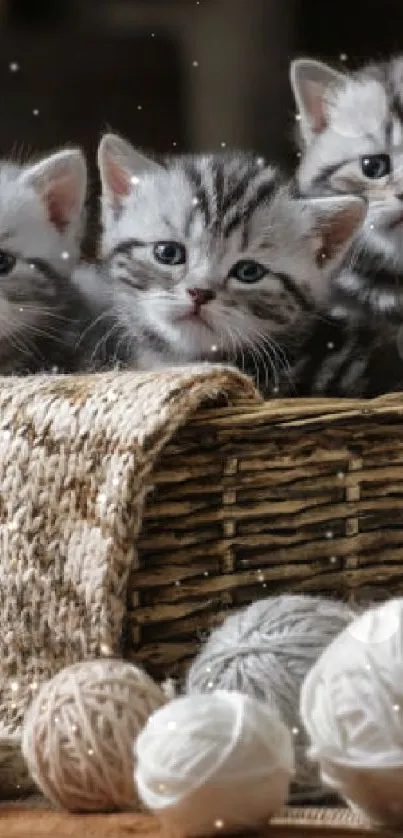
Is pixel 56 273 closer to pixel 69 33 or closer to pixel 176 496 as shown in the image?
pixel 69 33

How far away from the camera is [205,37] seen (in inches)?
61.8

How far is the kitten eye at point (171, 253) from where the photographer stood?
151cm

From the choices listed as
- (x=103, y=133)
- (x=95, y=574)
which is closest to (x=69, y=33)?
(x=103, y=133)

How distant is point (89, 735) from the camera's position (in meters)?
0.99

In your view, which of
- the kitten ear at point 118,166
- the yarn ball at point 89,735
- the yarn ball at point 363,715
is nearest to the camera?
the yarn ball at point 363,715

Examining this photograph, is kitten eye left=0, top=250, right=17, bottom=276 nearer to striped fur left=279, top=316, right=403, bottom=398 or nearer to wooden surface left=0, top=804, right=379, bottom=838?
striped fur left=279, top=316, right=403, bottom=398

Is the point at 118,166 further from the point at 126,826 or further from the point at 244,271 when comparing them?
the point at 126,826

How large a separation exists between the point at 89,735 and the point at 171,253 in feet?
2.19

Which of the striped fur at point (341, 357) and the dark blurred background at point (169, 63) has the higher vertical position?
the dark blurred background at point (169, 63)

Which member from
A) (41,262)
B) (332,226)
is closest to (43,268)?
(41,262)

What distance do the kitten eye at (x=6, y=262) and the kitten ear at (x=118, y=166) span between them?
0.13 m

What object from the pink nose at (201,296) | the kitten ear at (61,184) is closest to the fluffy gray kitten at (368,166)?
the pink nose at (201,296)

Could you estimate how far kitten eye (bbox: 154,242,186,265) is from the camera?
1.51m

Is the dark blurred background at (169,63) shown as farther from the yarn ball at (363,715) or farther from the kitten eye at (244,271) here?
the yarn ball at (363,715)
